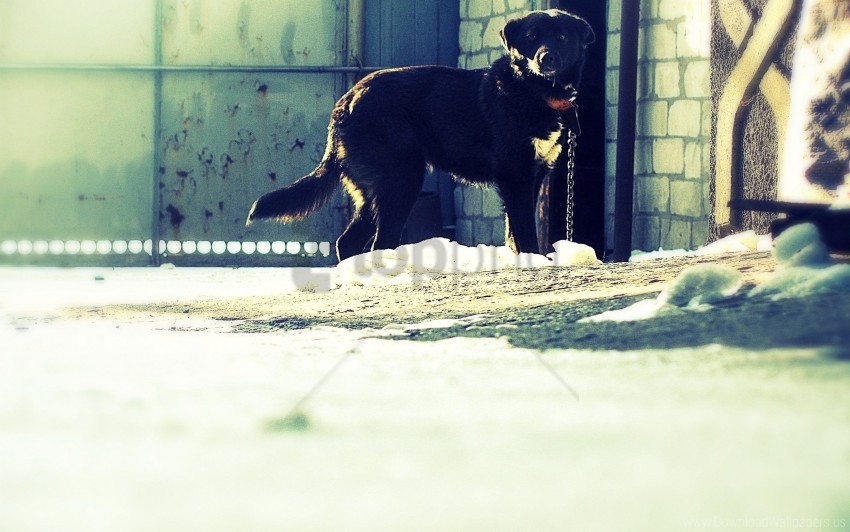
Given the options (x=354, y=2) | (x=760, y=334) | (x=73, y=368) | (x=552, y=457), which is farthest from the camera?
(x=354, y=2)

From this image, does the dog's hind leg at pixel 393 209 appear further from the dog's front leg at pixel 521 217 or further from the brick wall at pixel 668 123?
the brick wall at pixel 668 123

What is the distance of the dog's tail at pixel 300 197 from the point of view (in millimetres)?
5848

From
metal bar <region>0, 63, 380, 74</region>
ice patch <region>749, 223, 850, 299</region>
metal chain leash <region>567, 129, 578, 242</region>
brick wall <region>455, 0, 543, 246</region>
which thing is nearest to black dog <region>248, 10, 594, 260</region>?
metal chain leash <region>567, 129, 578, 242</region>

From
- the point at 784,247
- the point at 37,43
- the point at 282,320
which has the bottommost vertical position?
the point at 282,320

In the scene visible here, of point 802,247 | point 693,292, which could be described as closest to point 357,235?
point 693,292

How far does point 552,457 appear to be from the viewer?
2.05 metres

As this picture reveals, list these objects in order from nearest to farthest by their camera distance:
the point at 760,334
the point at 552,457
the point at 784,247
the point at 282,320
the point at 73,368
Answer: the point at 552,457 → the point at 760,334 → the point at 73,368 → the point at 784,247 → the point at 282,320

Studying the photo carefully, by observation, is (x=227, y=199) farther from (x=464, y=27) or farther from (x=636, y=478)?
(x=636, y=478)

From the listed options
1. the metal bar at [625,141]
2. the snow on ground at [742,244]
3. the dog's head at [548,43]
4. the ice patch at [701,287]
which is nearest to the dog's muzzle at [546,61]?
the dog's head at [548,43]

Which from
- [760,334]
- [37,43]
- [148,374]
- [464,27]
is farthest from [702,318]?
[37,43]

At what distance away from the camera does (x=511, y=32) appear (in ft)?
19.0

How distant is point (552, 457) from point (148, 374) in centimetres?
139

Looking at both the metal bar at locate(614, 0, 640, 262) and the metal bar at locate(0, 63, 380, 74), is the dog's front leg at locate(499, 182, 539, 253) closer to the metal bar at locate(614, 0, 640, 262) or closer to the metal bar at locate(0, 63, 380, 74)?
the metal bar at locate(614, 0, 640, 262)

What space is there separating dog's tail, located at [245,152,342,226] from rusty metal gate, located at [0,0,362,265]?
167 centimetres
